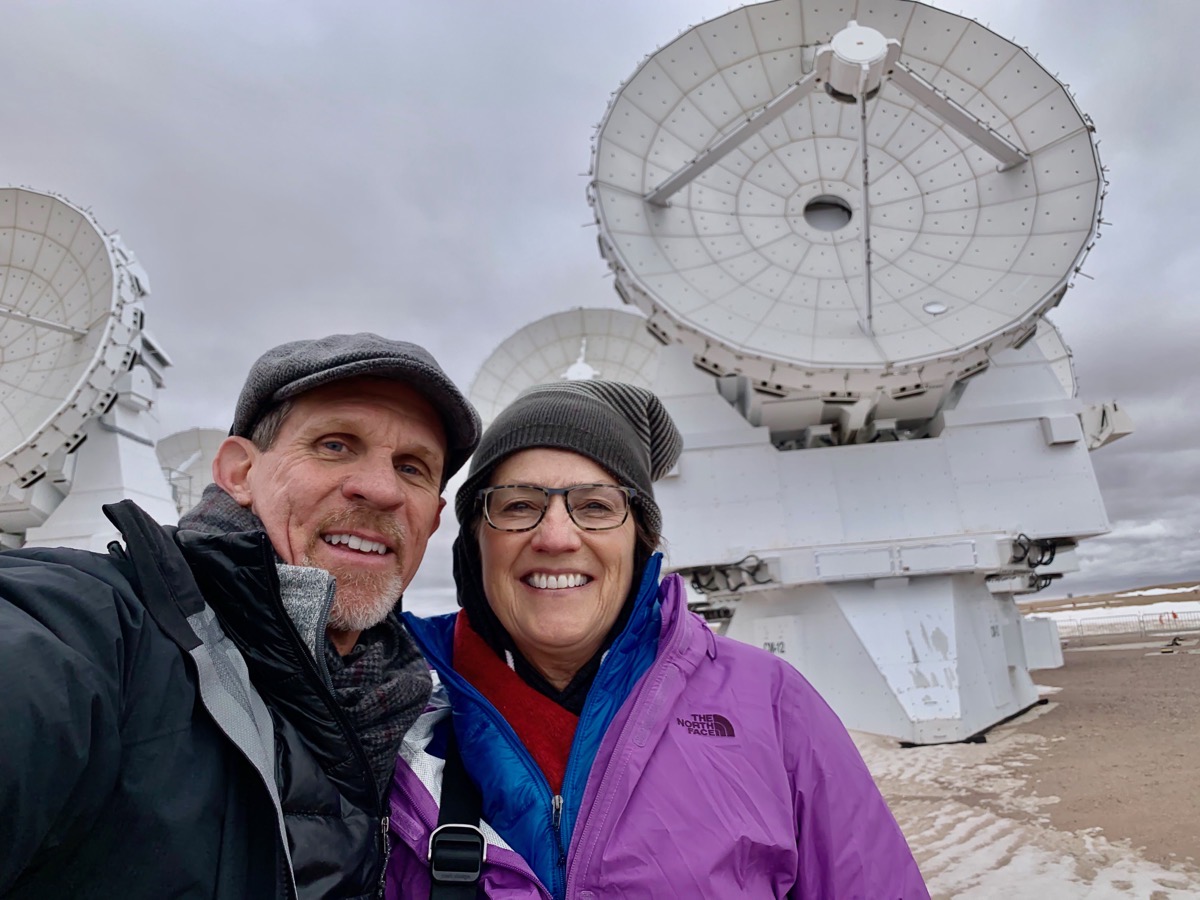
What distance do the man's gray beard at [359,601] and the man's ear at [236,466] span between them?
0.42 meters

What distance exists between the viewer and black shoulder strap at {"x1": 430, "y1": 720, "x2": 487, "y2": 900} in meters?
1.64

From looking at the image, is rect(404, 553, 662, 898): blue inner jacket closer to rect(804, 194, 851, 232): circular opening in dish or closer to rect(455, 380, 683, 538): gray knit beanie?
rect(455, 380, 683, 538): gray knit beanie

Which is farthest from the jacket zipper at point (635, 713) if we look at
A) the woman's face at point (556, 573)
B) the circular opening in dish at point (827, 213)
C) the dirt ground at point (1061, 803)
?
the circular opening in dish at point (827, 213)

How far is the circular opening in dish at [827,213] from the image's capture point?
1278 cm

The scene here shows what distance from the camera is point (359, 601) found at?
1.88 metres

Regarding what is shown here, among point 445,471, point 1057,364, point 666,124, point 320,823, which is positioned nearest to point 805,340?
point 666,124

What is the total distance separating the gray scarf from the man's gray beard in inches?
3.4

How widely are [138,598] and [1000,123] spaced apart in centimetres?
1392

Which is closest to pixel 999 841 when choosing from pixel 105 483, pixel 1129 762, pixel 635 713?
pixel 1129 762

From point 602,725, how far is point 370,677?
0.63m

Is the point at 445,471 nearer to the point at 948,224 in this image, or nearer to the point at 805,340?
the point at 805,340

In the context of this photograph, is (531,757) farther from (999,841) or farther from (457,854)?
(999,841)

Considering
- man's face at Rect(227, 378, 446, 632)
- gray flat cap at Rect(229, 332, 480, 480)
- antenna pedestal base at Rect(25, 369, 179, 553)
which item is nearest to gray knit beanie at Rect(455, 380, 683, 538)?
gray flat cap at Rect(229, 332, 480, 480)

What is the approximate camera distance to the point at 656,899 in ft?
5.46
